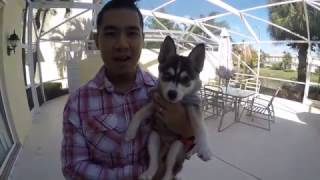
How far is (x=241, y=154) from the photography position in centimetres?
573

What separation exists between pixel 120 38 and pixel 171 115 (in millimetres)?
476

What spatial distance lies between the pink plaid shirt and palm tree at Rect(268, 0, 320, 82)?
11.9 metres

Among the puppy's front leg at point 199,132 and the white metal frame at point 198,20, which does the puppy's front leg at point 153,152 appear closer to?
the puppy's front leg at point 199,132

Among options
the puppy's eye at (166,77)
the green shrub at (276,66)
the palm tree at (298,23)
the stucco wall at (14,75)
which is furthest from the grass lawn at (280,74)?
the puppy's eye at (166,77)

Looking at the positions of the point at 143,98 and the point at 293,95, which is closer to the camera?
the point at 143,98

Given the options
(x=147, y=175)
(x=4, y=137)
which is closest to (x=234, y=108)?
(x=4, y=137)

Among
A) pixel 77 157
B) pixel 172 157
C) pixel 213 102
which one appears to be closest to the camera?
pixel 77 157

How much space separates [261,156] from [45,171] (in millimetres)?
3630

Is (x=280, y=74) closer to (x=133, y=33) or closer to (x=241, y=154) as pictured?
(x=241, y=154)

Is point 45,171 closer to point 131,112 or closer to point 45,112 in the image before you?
point 131,112

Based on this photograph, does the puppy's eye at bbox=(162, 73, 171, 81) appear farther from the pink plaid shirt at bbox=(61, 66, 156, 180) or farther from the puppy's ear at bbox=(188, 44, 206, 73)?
the pink plaid shirt at bbox=(61, 66, 156, 180)

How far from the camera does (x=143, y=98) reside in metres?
1.63

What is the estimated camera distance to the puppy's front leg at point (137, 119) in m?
1.47

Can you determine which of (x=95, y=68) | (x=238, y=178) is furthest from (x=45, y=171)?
(x=95, y=68)
